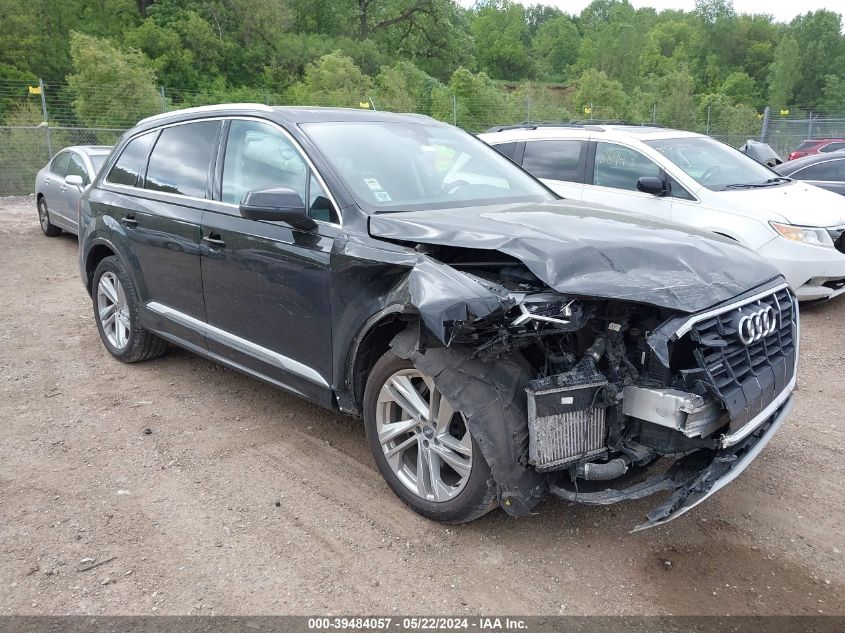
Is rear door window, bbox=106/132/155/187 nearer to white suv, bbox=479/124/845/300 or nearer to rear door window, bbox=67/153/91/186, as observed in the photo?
white suv, bbox=479/124/845/300

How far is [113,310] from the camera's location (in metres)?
5.50

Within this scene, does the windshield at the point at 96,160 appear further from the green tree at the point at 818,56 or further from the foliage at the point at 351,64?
the green tree at the point at 818,56

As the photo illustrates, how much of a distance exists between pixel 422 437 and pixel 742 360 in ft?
4.71

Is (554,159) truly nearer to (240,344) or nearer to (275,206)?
(240,344)

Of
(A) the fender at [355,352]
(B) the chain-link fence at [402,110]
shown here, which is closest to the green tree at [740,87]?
(B) the chain-link fence at [402,110]

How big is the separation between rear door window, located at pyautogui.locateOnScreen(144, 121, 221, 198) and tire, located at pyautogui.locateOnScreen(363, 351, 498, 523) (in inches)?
76.5

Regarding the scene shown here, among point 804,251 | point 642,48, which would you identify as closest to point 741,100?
point 642,48

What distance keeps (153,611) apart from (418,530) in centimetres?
118

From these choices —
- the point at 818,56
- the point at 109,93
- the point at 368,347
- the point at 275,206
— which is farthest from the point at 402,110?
the point at 818,56

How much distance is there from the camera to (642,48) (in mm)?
80312

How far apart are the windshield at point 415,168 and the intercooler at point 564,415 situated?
4.33ft

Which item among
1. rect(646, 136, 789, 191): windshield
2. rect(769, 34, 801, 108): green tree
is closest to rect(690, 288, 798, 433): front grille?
rect(646, 136, 789, 191): windshield

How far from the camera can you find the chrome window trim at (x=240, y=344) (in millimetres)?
3668

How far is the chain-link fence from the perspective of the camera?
18.4 m
